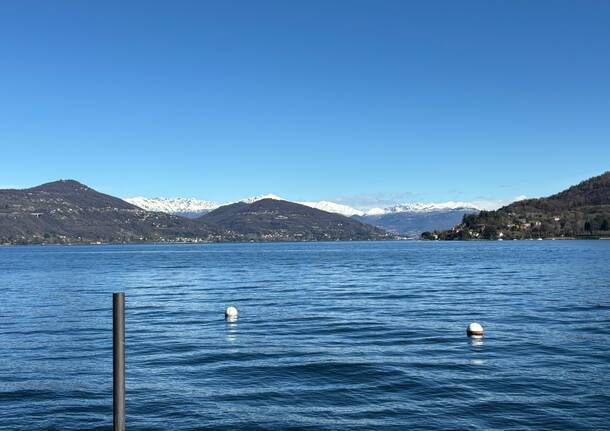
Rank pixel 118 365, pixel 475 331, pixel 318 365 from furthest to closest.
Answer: pixel 475 331 → pixel 318 365 → pixel 118 365

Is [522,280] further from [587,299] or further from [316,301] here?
[316,301]

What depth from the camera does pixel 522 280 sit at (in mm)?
89750

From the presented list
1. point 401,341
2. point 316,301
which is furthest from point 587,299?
point 401,341

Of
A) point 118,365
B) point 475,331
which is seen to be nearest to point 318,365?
point 475,331

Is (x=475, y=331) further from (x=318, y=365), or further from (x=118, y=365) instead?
(x=118, y=365)

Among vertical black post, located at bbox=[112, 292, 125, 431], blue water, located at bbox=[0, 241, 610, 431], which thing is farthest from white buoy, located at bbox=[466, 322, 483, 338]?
vertical black post, located at bbox=[112, 292, 125, 431]

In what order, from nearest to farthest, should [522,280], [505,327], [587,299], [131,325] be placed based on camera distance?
[505,327] < [131,325] < [587,299] < [522,280]

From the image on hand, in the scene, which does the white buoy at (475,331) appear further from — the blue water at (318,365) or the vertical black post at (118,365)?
the vertical black post at (118,365)

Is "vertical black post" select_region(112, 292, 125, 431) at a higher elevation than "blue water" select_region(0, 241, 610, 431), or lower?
higher

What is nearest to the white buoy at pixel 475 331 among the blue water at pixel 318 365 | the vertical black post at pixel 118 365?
the blue water at pixel 318 365

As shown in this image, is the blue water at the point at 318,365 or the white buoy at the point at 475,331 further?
the white buoy at the point at 475,331

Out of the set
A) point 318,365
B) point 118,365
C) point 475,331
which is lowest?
point 318,365

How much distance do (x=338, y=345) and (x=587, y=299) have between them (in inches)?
1402

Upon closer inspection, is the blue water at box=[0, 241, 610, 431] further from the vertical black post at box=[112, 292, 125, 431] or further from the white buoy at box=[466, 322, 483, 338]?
the vertical black post at box=[112, 292, 125, 431]
